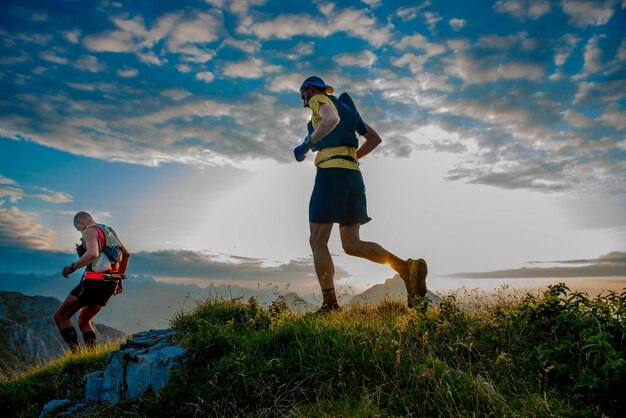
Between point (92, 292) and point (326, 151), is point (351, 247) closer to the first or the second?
point (326, 151)

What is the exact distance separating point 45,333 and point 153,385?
145779 mm

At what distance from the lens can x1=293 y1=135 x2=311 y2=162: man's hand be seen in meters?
5.84

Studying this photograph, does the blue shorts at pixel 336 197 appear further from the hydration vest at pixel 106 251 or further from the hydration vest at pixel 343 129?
the hydration vest at pixel 106 251

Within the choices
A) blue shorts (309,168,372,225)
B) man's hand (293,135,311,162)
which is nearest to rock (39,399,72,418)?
blue shorts (309,168,372,225)

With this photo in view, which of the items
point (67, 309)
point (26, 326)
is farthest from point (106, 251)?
point (26, 326)

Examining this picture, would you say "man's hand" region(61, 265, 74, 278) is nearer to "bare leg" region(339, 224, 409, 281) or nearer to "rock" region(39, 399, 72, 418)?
"rock" region(39, 399, 72, 418)

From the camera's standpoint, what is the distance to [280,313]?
240 inches

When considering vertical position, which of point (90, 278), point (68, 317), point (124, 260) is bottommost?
point (68, 317)

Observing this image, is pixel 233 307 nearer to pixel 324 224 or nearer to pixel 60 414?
pixel 324 224

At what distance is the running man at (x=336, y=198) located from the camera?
5.81 metres

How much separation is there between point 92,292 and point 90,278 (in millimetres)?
274

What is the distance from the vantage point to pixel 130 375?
522cm

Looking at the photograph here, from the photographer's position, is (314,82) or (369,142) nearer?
(314,82)

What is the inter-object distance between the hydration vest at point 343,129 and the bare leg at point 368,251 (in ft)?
4.18
